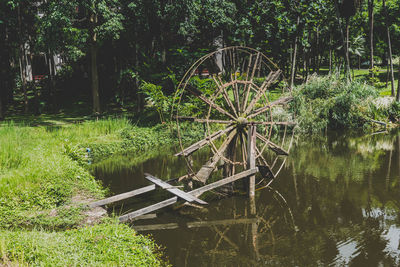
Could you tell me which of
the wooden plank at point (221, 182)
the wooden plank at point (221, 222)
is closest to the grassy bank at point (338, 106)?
the wooden plank at point (221, 182)

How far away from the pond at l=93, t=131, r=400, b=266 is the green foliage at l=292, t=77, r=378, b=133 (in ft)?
22.0

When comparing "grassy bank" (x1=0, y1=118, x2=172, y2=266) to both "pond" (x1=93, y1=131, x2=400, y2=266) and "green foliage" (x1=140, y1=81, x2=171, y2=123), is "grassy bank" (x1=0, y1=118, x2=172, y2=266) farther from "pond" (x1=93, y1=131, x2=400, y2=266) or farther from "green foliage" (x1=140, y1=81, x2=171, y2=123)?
"green foliage" (x1=140, y1=81, x2=171, y2=123)

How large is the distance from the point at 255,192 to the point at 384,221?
377 cm

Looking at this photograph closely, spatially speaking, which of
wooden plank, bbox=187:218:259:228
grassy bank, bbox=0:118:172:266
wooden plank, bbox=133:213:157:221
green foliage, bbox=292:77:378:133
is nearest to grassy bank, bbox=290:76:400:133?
green foliage, bbox=292:77:378:133

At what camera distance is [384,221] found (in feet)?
29.1

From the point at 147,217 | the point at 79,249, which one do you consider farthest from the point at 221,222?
the point at 79,249

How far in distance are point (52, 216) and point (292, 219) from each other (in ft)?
19.5

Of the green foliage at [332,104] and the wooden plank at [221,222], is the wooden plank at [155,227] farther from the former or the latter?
the green foliage at [332,104]

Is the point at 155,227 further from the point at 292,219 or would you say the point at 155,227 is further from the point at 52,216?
the point at 292,219

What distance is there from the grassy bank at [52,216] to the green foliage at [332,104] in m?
13.6

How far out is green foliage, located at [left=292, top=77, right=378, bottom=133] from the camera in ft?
70.2

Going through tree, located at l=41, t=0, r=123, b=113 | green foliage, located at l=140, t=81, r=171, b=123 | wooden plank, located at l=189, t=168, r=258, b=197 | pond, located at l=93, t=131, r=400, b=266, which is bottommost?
pond, located at l=93, t=131, r=400, b=266

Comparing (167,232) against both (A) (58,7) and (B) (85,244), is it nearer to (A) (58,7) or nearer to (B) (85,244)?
(B) (85,244)

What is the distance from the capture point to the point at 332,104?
856 inches
